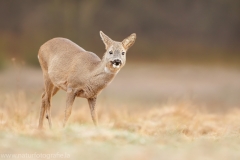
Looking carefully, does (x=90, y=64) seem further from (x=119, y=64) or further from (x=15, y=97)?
(x=15, y=97)

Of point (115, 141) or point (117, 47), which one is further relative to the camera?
point (117, 47)

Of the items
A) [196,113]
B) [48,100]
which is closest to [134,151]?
[48,100]

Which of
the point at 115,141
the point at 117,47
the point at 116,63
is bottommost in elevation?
the point at 115,141

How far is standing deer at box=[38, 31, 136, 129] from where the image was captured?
10.8m

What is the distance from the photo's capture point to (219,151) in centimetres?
789

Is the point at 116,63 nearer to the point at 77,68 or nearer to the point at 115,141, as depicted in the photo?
the point at 77,68

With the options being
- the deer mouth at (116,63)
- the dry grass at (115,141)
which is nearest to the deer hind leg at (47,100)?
the dry grass at (115,141)

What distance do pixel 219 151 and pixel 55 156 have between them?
2.19 meters

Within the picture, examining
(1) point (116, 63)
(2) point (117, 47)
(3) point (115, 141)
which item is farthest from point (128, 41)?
(3) point (115, 141)

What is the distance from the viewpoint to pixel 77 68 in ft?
37.0

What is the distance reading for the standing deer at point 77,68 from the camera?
1083cm

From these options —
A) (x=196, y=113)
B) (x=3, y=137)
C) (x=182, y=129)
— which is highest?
(x=196, y=113)

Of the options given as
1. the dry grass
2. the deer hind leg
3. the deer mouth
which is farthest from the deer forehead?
the deer hind leg

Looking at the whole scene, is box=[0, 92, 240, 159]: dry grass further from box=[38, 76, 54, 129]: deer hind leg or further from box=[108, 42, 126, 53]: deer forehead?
box=[108, 42, 126, 53]: deer forehead
